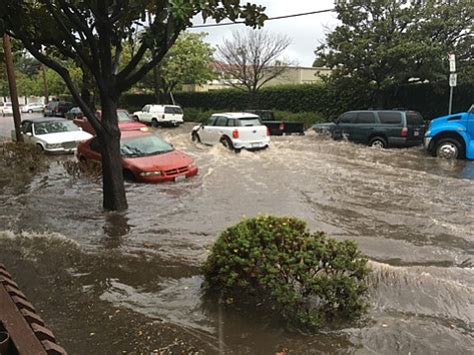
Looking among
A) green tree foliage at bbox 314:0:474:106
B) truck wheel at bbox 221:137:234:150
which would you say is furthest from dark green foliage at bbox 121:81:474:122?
truck wheel at bbox 221:137:234:150

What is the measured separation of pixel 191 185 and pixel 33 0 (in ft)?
19.8

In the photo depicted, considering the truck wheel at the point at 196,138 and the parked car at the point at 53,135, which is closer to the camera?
the parked car at the point at 53,135

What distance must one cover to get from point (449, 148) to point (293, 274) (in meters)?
13.5

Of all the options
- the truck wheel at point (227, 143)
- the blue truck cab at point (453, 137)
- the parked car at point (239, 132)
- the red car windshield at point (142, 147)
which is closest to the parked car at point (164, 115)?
the parked car at point (239, 132)

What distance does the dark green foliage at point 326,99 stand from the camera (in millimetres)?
23453

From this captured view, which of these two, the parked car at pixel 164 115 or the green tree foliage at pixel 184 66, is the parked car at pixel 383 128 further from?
the green tree foliage at pixel 184 66

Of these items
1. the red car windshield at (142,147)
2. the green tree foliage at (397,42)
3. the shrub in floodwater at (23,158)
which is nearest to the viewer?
the red car windshield at (142,147)

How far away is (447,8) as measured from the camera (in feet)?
69.6

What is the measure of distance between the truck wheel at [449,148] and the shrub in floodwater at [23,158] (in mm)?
12999

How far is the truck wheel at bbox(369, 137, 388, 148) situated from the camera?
728 inches

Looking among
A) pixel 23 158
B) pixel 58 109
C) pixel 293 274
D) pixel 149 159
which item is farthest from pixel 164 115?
pixel 293 274

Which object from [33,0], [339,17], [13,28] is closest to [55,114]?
[339,17]

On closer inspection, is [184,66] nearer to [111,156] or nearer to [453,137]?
[453,137]

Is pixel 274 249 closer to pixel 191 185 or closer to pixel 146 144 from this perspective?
pixel 191 185
